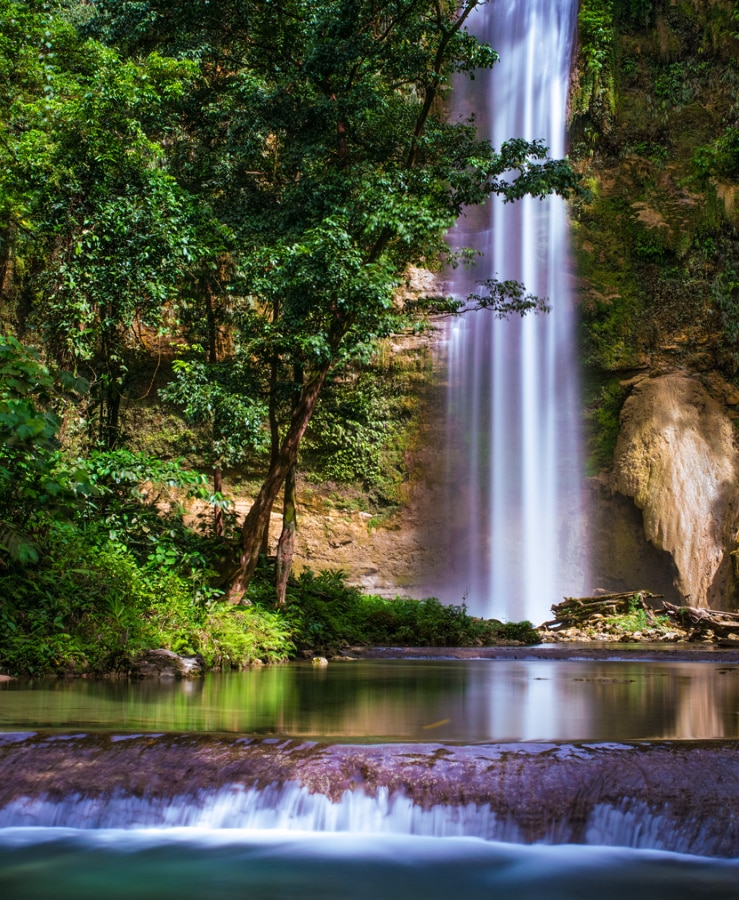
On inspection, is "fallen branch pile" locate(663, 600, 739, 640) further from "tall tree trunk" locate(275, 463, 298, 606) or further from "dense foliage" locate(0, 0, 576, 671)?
"tall tree trunk" locate(275, 463, 298, 606)

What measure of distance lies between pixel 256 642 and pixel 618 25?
2213 cm

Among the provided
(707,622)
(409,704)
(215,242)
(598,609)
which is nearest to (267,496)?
(215,242)

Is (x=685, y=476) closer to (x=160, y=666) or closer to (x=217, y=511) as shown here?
(x=217, y=511)

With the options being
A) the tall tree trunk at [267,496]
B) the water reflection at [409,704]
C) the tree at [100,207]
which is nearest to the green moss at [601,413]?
the tall tree trunk at [267,496]

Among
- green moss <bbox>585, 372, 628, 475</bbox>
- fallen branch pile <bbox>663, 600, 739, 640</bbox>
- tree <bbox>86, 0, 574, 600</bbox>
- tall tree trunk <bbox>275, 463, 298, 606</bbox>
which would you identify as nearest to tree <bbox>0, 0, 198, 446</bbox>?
tree <bbox>86, 0, 574, 600</bbox>

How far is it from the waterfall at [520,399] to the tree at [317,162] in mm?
9681

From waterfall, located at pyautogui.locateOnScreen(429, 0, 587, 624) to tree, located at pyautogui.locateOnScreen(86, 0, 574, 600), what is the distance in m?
9.68

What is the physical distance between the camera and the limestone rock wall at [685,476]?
21.7 m

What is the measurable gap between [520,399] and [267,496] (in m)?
12.6

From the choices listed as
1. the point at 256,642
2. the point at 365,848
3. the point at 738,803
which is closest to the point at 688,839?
the point at 738,803

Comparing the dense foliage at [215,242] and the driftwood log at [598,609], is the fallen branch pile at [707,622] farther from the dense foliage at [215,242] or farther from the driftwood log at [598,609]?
the dense foliage at [215,242]

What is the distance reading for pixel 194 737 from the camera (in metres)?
4.25

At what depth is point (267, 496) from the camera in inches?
522

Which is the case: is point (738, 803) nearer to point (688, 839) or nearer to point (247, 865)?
point (688, 839)
